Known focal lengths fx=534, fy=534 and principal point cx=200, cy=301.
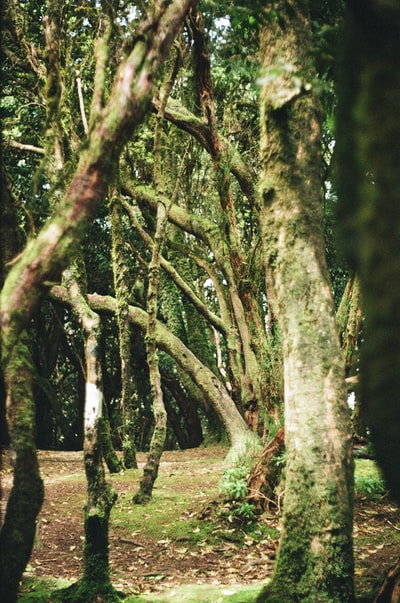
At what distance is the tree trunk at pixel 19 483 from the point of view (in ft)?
9.49

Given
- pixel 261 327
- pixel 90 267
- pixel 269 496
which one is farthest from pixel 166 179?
pixel 269 496

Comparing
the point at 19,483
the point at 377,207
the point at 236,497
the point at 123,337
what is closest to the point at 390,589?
the point at 19,483

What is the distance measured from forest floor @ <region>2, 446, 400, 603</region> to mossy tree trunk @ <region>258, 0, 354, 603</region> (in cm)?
47

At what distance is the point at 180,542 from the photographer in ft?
19.9

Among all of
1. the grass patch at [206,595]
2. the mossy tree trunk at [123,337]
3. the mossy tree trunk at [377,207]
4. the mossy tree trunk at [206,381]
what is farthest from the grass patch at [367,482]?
the mossy tree trunk at [377,207]

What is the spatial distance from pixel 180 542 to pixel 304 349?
3792 millimetres

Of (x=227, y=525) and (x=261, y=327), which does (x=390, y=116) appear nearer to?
(x=227, y=525)

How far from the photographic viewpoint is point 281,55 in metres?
3.50

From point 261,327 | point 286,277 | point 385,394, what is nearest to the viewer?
point 385,394

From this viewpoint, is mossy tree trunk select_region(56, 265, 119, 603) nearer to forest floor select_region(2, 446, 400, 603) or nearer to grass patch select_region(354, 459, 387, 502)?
forest floor select_region(2, 446, 400, 603)

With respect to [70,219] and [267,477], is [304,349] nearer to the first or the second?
[70,219]

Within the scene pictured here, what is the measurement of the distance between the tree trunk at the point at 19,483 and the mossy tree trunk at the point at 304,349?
1471 millimetres

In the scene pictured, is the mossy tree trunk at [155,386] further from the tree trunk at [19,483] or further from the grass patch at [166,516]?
the tree trunk at [19,483]

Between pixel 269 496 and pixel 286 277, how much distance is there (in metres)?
4.08
